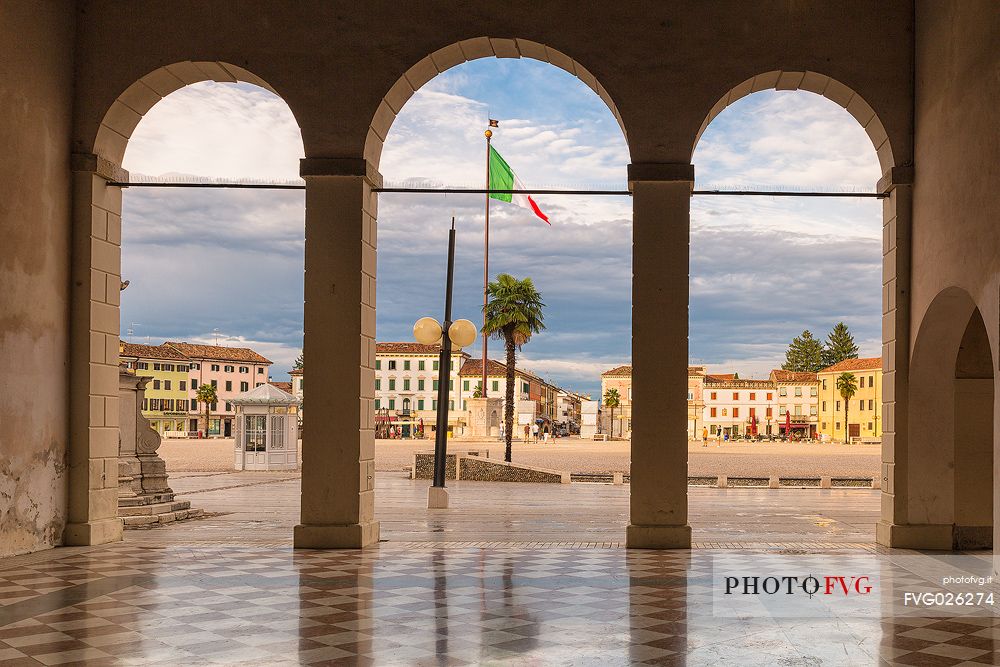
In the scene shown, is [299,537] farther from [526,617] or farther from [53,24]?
[53,24]

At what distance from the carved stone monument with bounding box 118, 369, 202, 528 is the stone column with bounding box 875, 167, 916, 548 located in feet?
33.2

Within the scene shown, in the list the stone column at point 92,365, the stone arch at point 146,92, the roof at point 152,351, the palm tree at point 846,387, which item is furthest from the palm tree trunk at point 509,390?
the palm tree at point 846,387

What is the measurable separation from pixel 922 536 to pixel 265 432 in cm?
2386

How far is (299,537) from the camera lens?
10430 millimetres

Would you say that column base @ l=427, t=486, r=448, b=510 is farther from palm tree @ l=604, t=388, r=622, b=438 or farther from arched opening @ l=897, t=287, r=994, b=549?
palm tree @ l=604, t=388, r=622, b=438

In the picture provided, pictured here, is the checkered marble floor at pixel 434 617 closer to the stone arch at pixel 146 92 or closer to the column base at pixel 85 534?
the column base at pixel 85 534

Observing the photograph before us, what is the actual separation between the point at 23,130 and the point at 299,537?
5.23 m

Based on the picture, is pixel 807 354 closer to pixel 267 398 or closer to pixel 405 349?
pixel 405 349

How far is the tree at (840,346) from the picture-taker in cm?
11344

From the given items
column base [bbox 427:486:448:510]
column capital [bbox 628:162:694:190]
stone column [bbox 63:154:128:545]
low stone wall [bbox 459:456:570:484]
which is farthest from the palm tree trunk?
column capital [bbox 628:162:694:190]

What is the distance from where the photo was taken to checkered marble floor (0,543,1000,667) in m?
5.77

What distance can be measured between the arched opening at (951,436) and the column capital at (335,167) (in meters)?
6.37

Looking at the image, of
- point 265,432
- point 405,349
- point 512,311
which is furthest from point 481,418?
point 405,349

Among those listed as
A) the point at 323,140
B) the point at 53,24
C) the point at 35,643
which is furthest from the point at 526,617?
the point at 53,24
